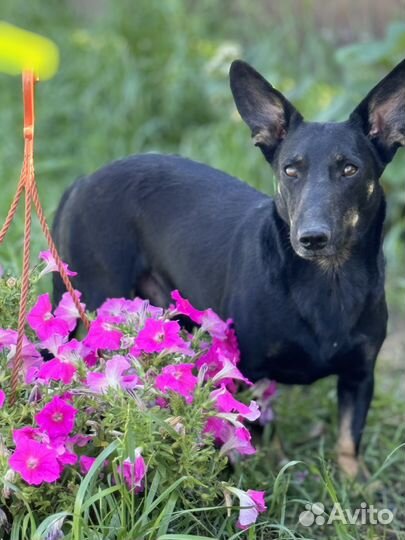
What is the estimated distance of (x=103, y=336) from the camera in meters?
2.89

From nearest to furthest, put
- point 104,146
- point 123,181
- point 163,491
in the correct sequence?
point 163,491 → point 123,181 → point 104,146

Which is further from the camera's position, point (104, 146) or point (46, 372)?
point (104, 146)

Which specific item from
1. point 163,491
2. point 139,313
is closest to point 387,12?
point 139,313

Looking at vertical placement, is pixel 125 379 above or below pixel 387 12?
below

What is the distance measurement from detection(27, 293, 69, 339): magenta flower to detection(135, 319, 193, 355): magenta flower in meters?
0.27

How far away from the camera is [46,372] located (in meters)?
2.79

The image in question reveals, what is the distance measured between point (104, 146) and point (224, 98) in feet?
3.42

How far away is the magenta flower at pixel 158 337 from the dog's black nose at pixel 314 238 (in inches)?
20.6

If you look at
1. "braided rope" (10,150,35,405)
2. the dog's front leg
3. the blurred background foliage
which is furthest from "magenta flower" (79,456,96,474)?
the blurred background foliage

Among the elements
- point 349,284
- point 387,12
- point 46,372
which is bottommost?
point 46,372

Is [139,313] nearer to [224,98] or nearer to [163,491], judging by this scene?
[163,491]

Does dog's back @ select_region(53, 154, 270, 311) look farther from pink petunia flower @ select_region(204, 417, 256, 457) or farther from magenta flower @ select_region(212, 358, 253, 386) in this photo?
pink petunia flower @ select_region(204, 417, 256, 457)

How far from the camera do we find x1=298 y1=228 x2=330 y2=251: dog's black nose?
9.95 feet

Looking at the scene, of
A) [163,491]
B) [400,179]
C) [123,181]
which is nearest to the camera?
[163,491]
